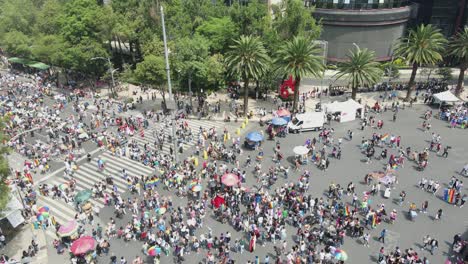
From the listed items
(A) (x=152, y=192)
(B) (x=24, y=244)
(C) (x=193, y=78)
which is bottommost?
(B) (x=24, y=244)

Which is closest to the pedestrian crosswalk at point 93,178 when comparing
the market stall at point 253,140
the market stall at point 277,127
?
the market stall at point 253,140

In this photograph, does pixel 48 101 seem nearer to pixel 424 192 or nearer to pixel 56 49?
pixel 56 49

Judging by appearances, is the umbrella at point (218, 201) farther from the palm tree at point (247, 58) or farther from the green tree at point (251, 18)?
the green tree at point (251, 18)

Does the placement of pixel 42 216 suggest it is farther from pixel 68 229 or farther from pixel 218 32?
pixel 218 32

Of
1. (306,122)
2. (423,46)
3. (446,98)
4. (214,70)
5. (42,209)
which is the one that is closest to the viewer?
(42,209)

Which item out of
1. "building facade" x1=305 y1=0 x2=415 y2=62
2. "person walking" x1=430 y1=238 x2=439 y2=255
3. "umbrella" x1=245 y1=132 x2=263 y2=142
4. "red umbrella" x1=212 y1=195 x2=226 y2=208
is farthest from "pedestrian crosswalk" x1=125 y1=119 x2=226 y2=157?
"building facade" x1=305 y1=0 x2=415 y2=62

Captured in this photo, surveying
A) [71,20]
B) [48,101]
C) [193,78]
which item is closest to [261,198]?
[193,78]

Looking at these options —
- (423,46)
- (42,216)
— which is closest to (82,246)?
(42,216)
